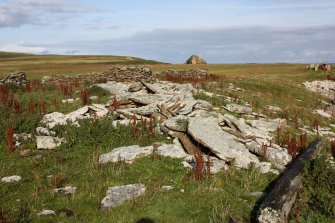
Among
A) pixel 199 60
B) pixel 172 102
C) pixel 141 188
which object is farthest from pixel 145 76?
pixel 199 60

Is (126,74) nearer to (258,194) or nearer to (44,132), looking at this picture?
(44,132)

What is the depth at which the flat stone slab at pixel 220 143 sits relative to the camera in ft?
40.9

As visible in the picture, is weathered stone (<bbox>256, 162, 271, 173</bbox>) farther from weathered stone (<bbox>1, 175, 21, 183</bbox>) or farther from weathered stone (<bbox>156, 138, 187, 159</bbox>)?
weathered stone (<bbox>1, 175, 21, 183</bbox>)

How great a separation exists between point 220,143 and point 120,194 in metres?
4.55

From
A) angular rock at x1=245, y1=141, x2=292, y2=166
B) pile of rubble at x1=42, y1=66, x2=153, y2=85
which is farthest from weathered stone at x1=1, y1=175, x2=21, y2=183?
pile of rubble at x1=42, y1=66, x2=153, y2=85

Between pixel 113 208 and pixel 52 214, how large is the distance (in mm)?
1382

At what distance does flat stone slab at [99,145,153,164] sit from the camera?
12359 millimetres

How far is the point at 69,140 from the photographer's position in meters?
14.3

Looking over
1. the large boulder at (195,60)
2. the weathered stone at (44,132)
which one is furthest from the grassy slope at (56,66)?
the weathered stone at (44,132)

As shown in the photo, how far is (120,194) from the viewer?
32.2ft

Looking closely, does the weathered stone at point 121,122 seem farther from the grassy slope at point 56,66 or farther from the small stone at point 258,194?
the grassy slope at point 56,66

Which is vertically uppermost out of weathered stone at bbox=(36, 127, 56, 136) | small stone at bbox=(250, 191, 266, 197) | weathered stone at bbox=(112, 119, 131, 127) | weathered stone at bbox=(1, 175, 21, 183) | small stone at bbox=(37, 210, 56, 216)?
weathered stone at bbox=(112, 119, 131, 127)

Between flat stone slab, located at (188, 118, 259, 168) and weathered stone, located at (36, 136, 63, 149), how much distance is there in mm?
A: 4912

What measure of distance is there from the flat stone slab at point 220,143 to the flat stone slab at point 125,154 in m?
1.76
